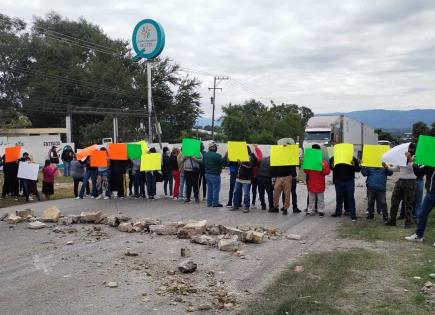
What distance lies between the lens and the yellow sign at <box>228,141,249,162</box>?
44.7 ft

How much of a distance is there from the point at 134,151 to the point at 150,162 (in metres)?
0.79

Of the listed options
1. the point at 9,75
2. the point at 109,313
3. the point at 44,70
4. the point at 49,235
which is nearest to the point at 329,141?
the point at 49,235

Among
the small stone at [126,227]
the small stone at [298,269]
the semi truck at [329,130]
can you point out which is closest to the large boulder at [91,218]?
the small stone at [126,227]

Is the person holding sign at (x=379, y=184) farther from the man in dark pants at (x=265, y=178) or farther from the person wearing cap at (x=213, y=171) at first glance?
the person wearing cap at (x=213, y=171)

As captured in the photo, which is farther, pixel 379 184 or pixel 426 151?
pixel 379 184

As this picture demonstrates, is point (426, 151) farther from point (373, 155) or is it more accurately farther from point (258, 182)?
point (258, 182)

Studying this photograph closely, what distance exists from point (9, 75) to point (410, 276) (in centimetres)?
6255

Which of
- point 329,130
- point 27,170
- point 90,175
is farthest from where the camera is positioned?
point 329,130

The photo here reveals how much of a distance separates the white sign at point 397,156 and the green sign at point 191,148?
6269mm

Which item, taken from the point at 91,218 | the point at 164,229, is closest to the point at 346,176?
the point at 164,229

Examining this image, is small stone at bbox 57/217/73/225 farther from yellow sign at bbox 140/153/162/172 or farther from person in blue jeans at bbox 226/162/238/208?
person in blue jeans at bbox 226/162/238/208

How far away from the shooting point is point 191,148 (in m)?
15.2

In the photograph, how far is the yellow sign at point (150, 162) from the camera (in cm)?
1583

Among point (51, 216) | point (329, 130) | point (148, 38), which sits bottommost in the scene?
point (51, 216)
